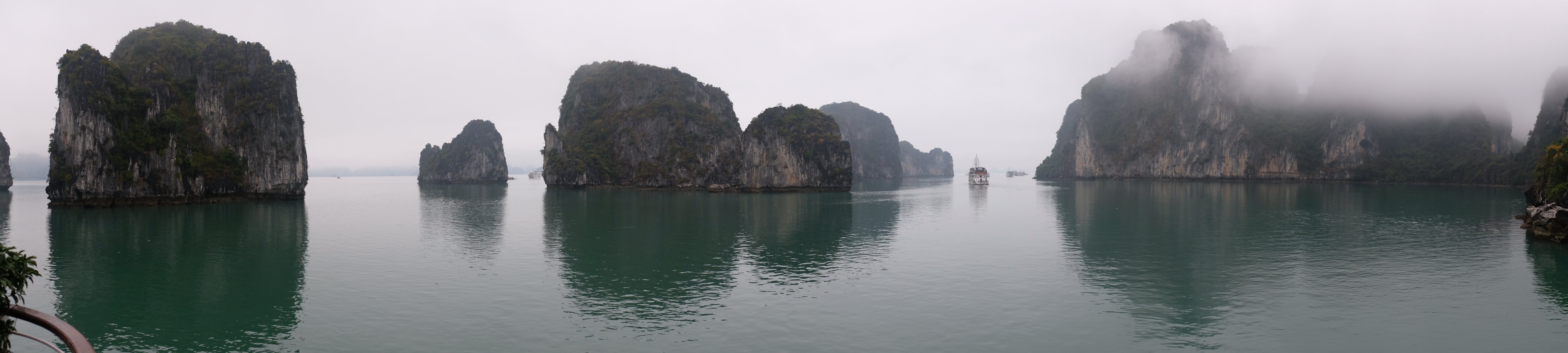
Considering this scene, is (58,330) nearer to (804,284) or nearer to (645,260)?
(804,284)

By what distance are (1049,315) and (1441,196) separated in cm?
10320

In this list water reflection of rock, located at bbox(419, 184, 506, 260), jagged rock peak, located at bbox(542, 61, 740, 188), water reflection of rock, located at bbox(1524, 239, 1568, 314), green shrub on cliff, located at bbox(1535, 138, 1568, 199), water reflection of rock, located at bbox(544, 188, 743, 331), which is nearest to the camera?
water reflection of rock, located at bbox(544, 188, 743, 331)

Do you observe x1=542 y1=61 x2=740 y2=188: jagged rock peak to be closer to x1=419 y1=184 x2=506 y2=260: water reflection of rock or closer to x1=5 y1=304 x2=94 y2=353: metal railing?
x1=419 y1=184 x2=506 y2=260: water reflection of rock

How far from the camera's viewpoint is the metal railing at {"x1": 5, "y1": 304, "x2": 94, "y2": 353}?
786 centimetres

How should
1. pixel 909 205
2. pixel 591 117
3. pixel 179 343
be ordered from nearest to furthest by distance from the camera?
pixel 179 343
pixel 909 205
pixel 591 117

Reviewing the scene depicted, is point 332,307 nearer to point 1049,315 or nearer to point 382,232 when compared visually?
point 1049,315

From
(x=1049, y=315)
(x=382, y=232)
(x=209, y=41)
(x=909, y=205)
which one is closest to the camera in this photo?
(x=1049, y=315)

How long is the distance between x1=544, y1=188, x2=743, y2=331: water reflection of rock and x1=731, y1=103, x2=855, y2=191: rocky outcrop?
46.2 m

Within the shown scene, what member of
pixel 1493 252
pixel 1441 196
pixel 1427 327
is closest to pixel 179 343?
pixel 1427 327

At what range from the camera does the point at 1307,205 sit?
7775cm

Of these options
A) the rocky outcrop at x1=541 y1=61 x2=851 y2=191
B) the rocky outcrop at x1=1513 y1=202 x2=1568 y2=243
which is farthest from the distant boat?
the rocky outcrop at x1=1513 y1=202 x2=1568 y2=243

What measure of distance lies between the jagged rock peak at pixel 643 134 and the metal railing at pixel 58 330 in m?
124

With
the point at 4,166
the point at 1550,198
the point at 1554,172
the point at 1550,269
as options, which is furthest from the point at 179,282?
the point at 4,166

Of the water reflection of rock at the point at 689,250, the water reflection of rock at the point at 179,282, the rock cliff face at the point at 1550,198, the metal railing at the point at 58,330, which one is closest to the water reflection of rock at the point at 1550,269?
the rock cliff face at the point at 1550,198
